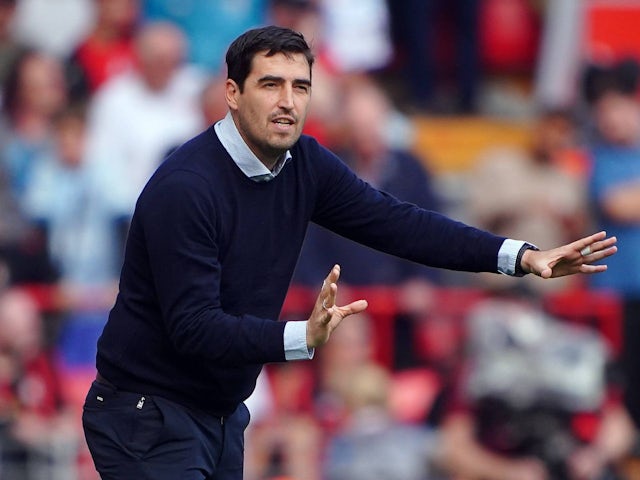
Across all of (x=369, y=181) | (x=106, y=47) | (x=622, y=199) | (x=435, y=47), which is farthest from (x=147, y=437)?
(x=435, y=47)

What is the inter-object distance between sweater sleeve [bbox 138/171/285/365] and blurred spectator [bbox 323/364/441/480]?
3.72 metres

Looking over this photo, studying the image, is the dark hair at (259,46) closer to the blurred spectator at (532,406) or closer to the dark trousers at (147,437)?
the dark trousers at (147,437)

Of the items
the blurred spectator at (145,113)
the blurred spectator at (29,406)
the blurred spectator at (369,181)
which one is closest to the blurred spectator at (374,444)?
the blurred spectator at (369,181)

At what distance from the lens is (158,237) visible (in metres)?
4.91

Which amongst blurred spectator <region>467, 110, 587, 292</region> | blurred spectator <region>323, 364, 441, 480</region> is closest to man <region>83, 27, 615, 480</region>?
blurred spectator <region>323, 364, 441, 480</region>

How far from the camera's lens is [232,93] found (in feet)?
16.8

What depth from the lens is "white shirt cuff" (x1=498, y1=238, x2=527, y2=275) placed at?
5.27m

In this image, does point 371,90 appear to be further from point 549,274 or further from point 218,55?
point 549,274

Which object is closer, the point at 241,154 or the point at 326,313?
the point at 326,313

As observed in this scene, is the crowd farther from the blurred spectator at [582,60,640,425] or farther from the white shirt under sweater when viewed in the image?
the white shirt under sweater

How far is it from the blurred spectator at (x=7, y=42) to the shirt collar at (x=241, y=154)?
5509mm

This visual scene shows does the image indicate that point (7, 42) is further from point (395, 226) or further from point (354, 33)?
point (395, 226)

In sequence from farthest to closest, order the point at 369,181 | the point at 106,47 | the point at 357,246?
the point at 106,47 < the point at 369,181 < the point at 357,246

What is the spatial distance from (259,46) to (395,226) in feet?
2.78
